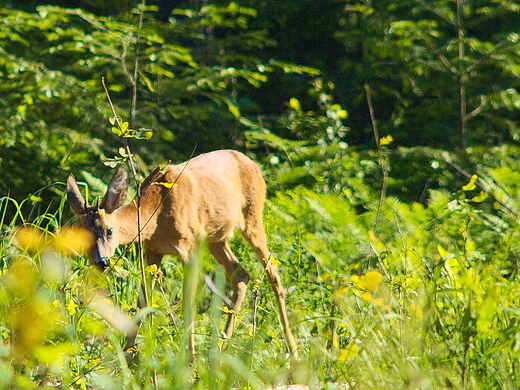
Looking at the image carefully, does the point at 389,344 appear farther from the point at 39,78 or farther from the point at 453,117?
the point at 453,117

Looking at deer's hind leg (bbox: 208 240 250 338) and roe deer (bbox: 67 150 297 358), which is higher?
roe deer (bbox: 67 150 297 358)

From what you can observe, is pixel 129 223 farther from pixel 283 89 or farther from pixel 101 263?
pixel 283 89

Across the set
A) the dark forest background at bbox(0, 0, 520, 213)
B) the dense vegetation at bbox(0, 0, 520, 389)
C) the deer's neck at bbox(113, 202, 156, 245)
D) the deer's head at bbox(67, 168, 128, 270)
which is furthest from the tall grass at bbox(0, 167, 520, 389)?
the dark forest background at bbox(0, 0, 520, 213)

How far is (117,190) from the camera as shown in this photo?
414cm

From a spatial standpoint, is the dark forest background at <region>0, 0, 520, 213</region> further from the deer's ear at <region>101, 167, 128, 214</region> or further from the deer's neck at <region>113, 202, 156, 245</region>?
the deer's ear at <region>101, 167, 128, 214</region>

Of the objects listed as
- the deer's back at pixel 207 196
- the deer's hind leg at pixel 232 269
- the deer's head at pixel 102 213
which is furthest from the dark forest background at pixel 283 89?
the deer's head at pixel 102 213

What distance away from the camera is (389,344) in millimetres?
2590

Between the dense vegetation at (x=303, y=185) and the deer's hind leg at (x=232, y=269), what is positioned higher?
the dense vegetation at (x=303, y=185)

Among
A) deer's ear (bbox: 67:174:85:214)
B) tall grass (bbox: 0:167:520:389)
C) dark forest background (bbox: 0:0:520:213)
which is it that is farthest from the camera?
dark forest background (bbox: 0:0:520:213)

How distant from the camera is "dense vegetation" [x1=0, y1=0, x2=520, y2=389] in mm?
2525

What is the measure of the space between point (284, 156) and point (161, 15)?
4.48 meters

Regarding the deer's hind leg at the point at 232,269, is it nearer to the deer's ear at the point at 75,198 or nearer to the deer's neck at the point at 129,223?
the deer's neck at the point at 129,223

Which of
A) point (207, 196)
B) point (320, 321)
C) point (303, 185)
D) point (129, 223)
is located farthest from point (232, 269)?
point (320, 321)

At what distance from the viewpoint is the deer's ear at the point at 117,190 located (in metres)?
4.11
